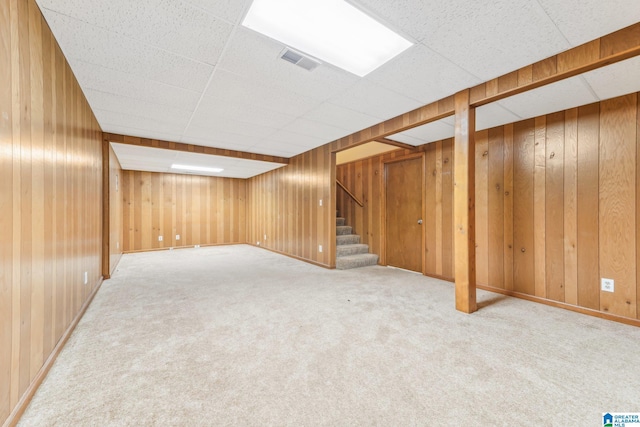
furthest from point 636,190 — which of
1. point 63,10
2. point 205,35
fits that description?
point 63,10

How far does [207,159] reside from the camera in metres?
5.54

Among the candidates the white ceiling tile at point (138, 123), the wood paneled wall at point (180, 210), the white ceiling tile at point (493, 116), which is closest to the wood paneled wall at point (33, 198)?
the white ceiling tile at point (138, 123)

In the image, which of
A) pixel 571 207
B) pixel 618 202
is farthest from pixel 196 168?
pixel 618 202

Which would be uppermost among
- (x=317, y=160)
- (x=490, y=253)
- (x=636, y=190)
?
(x=317, y=160)

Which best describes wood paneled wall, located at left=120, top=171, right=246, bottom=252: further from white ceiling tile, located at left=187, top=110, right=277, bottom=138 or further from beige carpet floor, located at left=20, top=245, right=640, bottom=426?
beige carpet floor, located at left=20, top=245, right=640, bottom=426

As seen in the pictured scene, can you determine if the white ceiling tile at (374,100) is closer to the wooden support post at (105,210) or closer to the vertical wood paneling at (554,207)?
the vertical wood paneling at (554,207)

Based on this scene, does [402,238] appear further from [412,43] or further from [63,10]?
[63,10]

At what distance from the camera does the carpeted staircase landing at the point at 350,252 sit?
4691 mm

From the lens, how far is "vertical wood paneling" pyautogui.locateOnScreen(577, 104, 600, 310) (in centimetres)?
264

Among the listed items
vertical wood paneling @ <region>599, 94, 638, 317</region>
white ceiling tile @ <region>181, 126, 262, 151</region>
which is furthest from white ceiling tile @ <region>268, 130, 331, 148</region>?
vertical wood paneling @ <region>599, 94, 638, 317</region>

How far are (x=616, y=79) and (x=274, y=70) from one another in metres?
2.98

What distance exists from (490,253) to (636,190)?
4.85 ft

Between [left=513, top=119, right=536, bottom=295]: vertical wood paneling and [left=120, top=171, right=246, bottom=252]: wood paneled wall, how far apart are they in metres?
7.27

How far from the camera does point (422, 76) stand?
7.47ft
